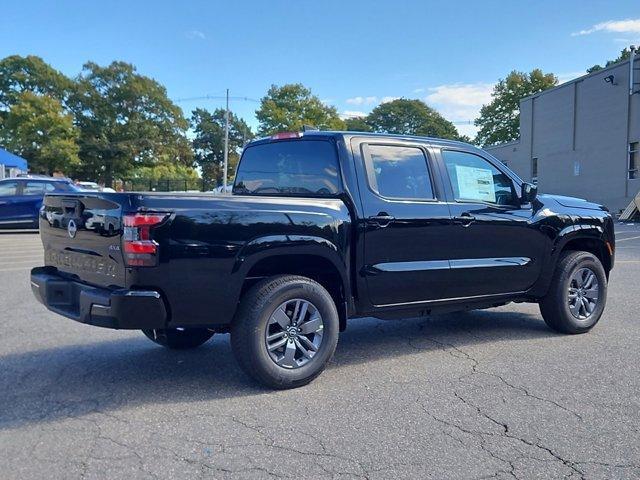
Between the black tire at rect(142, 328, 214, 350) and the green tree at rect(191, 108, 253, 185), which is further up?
the green tree at rect(191, 108, 253, 185)

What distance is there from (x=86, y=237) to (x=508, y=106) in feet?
196

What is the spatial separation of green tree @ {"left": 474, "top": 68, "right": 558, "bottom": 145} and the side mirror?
5436 centimetres

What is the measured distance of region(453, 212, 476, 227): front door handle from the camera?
5.23m

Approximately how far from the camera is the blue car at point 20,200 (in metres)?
16.9

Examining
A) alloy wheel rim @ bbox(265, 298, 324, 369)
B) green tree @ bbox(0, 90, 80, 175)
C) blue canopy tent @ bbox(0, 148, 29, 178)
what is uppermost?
green tree @ bbox(0, 90, 80, 175)

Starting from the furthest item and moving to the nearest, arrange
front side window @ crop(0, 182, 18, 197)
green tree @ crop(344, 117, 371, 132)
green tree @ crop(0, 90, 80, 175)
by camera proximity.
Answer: green tree @ crop(344, 117, 371, 132)
green tree @ crop(0, 90, 80, 175)
front side window @ crop(0, 182, 18, 197)

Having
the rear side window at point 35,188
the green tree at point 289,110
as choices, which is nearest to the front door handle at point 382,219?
the rear side window at point 35,188

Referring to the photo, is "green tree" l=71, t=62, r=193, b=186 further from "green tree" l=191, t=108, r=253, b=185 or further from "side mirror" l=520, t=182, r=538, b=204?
"side mirror" l=520, t=182, r=538, b=204

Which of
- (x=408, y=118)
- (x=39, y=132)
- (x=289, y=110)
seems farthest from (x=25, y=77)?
(x=408, y=118)

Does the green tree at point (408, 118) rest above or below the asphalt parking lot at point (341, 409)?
above

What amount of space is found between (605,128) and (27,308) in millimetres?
30704

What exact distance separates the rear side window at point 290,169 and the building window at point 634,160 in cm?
2850

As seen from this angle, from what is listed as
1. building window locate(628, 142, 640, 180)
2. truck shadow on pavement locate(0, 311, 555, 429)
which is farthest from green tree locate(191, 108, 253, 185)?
truck shadow on pavement locate(0, 311, 555, 429)

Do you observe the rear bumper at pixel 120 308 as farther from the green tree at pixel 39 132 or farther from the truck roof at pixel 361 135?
the green tree at pixel 39 132
